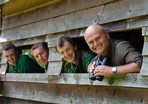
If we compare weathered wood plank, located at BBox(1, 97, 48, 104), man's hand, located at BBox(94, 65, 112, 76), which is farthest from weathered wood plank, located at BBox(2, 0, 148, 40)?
weathered wood plank, located at BBox(1, 97, 48, 104)

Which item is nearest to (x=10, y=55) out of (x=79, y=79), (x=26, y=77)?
(x=26, y=77)

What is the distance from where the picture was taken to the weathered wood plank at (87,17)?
2607 mm

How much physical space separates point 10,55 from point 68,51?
148cm

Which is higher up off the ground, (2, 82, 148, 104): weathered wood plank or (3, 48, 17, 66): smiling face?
(3, 48, 17, 66): smiling face

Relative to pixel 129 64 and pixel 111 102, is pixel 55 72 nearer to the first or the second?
pixel 111 102

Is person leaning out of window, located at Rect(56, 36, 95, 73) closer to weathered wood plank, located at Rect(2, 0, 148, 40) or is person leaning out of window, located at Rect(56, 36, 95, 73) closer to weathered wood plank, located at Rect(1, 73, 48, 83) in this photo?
weathered wood plank, located at Rect(2, 0, 148, 40)

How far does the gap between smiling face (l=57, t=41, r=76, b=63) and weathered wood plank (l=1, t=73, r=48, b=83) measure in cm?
58

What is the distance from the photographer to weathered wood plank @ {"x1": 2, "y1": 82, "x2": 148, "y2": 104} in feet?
8.68

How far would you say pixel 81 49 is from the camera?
339 cm

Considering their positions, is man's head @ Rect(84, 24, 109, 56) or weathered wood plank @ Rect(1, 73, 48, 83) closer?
man's head @ Rect(84, 24, 109, 56)

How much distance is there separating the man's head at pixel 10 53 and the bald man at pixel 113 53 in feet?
6.17

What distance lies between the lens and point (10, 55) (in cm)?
437

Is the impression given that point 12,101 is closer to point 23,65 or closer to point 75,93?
point 23,65

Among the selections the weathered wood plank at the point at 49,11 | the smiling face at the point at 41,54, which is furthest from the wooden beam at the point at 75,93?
the weathered wood plank at the point at 49,11
